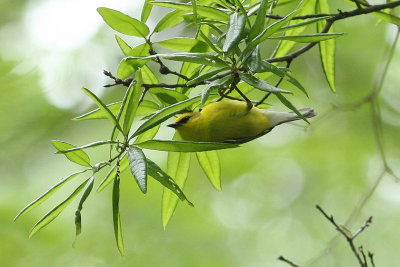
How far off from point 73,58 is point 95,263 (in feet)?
4.57

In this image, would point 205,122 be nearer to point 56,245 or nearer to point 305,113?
point 305,113

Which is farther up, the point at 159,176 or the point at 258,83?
the point at 258,83

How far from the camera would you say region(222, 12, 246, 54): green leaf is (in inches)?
35.8

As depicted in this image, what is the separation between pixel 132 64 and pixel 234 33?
227mm

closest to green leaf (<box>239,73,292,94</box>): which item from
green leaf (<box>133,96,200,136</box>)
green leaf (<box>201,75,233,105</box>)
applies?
green leaf (<box>201,75,233,105</box>)

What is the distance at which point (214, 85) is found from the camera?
36.3 inches

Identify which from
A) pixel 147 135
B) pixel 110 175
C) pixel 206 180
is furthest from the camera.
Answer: pixel 206 180

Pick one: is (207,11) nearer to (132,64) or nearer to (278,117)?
(132,64)

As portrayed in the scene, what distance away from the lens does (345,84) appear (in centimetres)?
317

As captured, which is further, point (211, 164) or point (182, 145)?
point (211, 164)

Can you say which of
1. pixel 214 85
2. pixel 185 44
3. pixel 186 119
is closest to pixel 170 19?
pixel 185 44

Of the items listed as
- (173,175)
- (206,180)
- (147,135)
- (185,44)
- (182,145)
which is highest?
(185,44)

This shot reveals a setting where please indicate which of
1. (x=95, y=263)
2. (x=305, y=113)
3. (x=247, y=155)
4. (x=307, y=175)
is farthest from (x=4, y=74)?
(x=305, y=113)

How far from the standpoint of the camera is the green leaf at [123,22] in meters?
1.13
